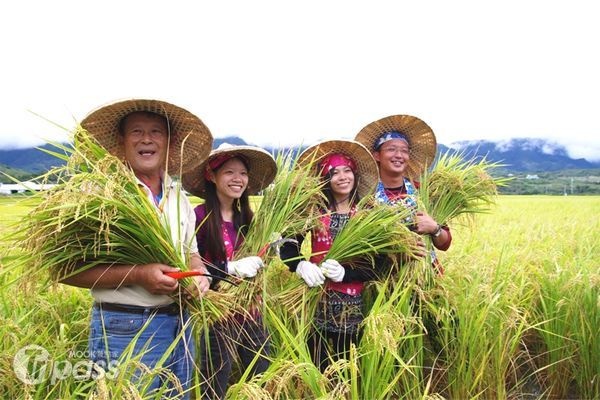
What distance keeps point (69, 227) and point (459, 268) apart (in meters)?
2.72

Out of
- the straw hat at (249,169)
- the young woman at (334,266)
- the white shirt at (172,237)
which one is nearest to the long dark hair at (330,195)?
the young woman at (334,266)

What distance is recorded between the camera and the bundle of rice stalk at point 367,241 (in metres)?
2.43

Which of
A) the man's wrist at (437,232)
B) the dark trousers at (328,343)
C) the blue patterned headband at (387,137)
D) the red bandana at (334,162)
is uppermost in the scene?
the blue patterned headband at (387,137)

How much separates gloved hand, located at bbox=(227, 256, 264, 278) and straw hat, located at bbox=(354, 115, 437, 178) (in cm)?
123

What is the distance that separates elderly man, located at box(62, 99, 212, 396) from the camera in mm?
1727

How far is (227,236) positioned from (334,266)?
59 centimetres

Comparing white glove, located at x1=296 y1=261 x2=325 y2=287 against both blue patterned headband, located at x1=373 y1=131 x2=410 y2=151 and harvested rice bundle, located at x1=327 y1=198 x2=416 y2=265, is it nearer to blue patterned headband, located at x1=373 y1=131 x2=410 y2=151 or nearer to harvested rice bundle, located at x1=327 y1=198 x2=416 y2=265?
harvested rice bundle, located at x1=327 y1=198 x2=416 y2=265

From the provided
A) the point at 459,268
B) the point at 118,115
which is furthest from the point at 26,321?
the point at 459,268

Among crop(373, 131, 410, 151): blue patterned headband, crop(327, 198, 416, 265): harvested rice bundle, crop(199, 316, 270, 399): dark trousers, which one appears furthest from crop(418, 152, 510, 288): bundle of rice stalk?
crop(199, 316, 270, 399): dark trousers

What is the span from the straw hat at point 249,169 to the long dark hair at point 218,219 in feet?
0.17

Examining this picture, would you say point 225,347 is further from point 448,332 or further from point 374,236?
point 448,332

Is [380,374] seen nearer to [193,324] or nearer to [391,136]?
[193,324]

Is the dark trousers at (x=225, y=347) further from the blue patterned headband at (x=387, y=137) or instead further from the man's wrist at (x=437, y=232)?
the blue patterned headband at (x=387, y=137)

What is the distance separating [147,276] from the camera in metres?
1.71
